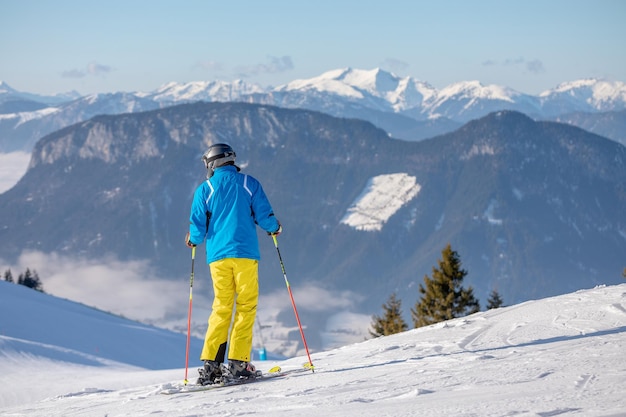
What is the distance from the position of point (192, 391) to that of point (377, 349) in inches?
150

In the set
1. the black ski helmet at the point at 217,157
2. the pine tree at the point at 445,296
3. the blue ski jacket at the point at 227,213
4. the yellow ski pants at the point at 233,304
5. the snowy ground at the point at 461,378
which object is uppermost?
the pine tree at the point at 445,296

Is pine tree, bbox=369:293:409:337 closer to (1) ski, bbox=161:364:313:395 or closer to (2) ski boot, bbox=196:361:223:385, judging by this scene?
(1) ski, bbox=161:364:313:395

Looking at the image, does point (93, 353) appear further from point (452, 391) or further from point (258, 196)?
point (452, 391)

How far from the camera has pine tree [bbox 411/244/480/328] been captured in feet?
127

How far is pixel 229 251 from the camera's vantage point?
10.5 metres

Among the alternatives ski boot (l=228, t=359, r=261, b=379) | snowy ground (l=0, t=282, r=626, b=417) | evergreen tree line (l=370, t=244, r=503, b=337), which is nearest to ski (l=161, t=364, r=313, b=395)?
ski boot (l=228, t=359, r=261, b=379)

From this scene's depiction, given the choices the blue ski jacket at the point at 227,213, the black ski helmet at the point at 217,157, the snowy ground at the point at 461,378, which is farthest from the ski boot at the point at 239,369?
the black ski helmet at the point at 217,157

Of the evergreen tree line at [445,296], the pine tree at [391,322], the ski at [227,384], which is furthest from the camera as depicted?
the pine tree at [391,322]

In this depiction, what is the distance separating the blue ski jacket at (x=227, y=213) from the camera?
10570 mm

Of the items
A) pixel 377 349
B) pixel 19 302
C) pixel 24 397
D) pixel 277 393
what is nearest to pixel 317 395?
pixel 277 393

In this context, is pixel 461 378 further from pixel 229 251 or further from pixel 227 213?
pixel 227 213

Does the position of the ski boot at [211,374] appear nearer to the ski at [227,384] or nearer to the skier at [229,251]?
the skier at [229,251]

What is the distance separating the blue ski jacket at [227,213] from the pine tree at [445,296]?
2860 centimetres

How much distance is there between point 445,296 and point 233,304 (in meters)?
29.4
